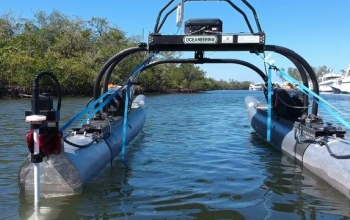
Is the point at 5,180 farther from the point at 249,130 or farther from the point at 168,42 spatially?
the point at 249,130

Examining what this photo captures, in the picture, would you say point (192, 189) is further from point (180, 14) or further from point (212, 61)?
point (180, 14)

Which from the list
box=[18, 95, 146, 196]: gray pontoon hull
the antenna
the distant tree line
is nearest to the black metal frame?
the antenna

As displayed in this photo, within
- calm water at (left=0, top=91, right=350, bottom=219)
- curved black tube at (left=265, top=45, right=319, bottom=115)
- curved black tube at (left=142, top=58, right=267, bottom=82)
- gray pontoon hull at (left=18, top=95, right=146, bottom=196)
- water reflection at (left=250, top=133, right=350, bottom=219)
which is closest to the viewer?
calm water at (left=0, top=91, right=350, bottom=219)

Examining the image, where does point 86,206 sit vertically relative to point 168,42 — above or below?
below

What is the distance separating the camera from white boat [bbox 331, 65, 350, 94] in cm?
6650

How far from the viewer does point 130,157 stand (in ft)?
29.2

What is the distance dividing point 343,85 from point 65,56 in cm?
4641

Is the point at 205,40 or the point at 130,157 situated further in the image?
the point at 130,157

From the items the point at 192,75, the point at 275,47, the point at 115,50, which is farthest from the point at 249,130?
the point at 192,75

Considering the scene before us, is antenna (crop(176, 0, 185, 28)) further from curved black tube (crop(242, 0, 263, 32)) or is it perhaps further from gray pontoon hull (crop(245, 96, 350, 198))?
gray pontoon hull (crop(245, 96, 350, 198))

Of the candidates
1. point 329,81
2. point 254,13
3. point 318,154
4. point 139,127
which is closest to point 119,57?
point 254,13

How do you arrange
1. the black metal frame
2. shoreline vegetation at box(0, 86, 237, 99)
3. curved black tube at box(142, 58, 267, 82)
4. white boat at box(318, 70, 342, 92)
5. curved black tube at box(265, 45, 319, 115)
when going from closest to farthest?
the black metal frame < curved black tube at box(265, 45, 319, 115) < curved black tube at box(142, 58, 267, 82) < shoreline vegetation at box(0, 86, 237, 99) < white boat at box(318, 70, 342, 92)

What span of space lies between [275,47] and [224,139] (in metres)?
4.08

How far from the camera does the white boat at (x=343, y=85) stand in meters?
66.5
